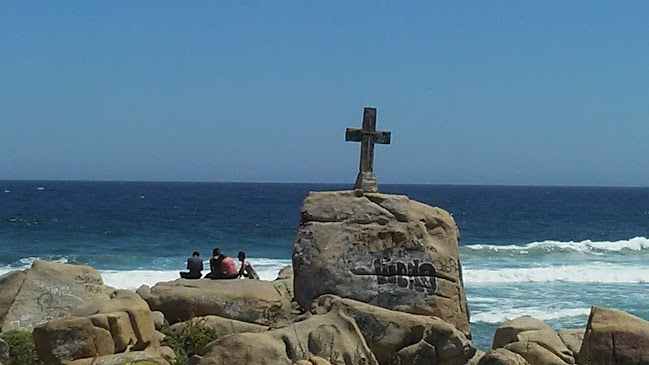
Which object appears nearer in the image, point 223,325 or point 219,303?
point 223,325

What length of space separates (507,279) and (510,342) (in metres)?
21.3

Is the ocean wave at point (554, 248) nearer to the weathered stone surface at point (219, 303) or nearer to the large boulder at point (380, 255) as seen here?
the large boulder at point (380, 255)

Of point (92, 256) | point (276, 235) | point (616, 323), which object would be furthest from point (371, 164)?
point (276, 235)

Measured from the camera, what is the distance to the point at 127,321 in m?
10.8

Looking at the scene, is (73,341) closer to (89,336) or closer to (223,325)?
(89,336)

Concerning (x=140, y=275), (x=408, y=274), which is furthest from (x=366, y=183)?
(x=140, y=275)

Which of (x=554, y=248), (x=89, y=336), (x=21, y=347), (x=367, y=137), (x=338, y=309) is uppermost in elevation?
(x=367, y=137)

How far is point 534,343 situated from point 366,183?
3993mm

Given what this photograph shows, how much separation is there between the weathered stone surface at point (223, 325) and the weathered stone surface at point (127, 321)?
109 centimetres

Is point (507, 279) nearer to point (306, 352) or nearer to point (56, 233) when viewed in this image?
point (306, 352)

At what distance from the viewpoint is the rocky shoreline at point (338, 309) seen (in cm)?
1048

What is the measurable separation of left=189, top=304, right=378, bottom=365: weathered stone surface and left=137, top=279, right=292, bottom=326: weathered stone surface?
2.63 meters

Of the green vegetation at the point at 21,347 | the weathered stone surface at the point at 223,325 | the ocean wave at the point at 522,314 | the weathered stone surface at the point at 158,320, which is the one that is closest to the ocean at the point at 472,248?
the ocean wave at the point at 522,314

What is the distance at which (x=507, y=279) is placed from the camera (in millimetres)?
35469
